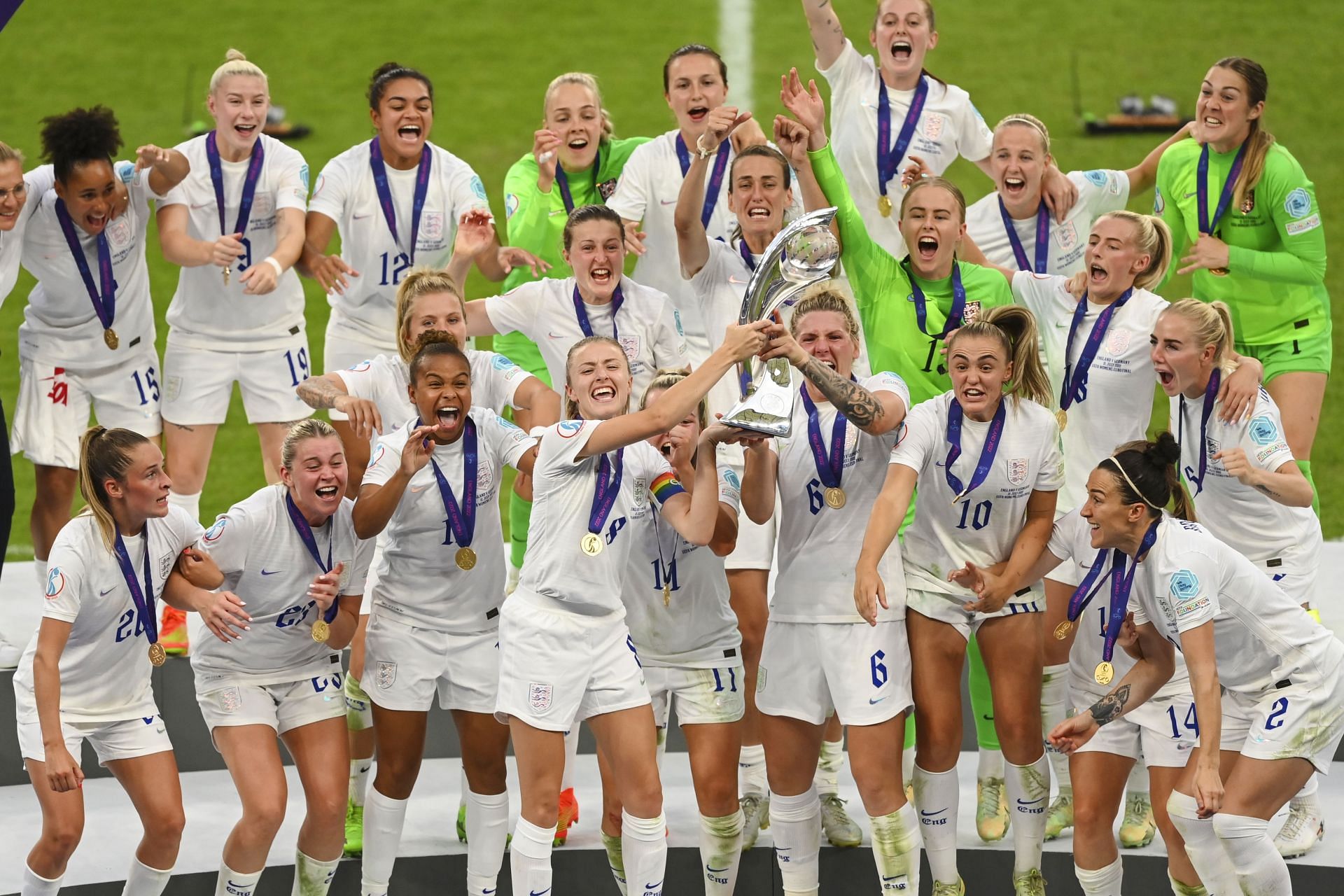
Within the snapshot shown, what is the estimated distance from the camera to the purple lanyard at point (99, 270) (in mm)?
7238

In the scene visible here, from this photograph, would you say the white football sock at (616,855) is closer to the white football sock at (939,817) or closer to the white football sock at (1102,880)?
the white football sock at (939,817)

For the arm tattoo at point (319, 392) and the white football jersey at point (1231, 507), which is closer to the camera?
the arm tattoo at point (319, 392)

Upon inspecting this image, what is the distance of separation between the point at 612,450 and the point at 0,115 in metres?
12.1

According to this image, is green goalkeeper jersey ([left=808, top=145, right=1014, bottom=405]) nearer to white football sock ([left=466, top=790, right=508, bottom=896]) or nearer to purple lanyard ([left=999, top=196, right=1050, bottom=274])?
purple lanyard ([left=999, top=196, right=1050, bottom=274])

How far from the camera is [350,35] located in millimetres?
17875

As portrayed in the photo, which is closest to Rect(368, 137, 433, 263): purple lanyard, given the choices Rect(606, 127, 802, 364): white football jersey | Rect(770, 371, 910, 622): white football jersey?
Rect(606, 127, 802, 364): white football jersey

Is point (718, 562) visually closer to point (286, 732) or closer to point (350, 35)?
point (286, 732)

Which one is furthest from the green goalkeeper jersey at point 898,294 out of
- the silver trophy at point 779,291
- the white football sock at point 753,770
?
the white football sock at point 753,770

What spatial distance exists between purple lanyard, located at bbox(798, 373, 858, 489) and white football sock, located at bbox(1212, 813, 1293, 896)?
1.60 meters

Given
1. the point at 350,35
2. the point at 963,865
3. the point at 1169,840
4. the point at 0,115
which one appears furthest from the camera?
the point at 350,35

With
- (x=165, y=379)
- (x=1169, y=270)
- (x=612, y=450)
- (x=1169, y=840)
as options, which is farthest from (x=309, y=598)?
(x=1169, y=270)

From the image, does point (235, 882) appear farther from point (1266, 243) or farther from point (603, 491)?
point (1266, 243)

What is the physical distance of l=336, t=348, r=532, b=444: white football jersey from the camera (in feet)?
21.7

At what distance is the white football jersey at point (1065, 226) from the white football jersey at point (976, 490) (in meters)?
1.62
